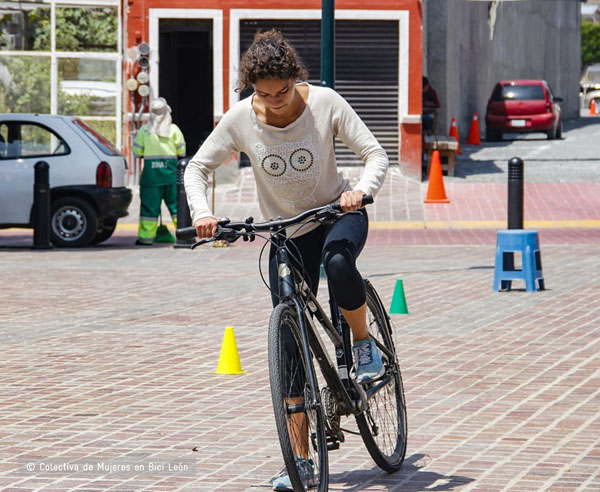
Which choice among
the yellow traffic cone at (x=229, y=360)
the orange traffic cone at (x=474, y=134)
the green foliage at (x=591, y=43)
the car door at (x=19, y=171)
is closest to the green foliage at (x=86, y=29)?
the car door at (x=19, y=171)

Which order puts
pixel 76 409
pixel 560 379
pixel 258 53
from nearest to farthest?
pixel 258 53
pixel 76 409
pixel 560 379

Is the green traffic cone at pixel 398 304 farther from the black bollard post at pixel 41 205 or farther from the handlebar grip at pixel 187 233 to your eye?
the black bollard post at pixel 41 205

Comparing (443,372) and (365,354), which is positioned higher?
(365,354)

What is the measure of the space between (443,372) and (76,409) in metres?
2.30

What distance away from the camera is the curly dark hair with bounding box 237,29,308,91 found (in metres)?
4.99

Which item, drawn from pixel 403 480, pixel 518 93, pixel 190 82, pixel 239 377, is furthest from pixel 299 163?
pixel 518 93

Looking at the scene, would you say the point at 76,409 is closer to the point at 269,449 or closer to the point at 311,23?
the point at 269,449

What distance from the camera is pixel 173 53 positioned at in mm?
30000

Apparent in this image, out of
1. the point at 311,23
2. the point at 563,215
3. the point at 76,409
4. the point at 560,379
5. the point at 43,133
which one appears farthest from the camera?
the point at 311,23

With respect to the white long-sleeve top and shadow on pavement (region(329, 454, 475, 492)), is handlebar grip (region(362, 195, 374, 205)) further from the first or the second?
shadow on pavement (region(329, 454, 475, 492))

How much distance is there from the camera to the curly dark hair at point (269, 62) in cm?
499

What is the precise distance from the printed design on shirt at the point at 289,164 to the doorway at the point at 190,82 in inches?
969

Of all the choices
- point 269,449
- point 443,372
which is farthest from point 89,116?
point 269,449

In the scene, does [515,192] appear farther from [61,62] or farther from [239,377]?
[61,62]
